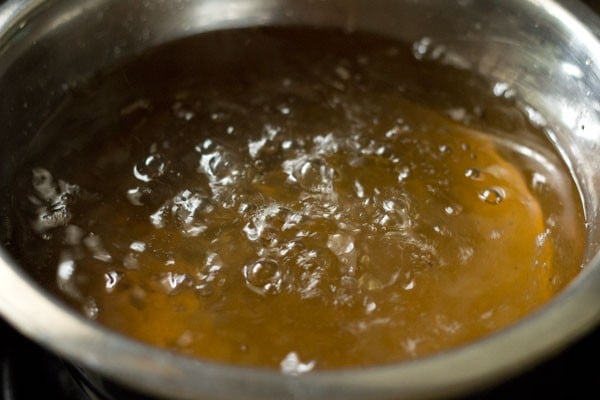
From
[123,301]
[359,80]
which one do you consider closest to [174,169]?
[123,301]

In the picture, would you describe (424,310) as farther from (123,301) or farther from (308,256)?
(123,301)

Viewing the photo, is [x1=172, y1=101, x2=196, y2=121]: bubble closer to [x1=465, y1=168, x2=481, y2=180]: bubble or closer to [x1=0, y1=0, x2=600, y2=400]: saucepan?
[x1=0, y1=0, x2=600, y2=400]: saucepan

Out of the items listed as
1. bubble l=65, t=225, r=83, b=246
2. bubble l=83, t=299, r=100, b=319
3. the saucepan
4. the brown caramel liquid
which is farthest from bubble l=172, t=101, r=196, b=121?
bubble l=83, t=299, r=100, b=319

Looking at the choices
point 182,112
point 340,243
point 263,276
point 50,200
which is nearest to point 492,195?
point 340,243

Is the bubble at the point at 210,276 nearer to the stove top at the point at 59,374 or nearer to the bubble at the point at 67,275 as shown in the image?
the bubble at the point at 67,275

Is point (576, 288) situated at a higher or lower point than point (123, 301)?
higher

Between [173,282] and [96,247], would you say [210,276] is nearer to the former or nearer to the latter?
[173,282]

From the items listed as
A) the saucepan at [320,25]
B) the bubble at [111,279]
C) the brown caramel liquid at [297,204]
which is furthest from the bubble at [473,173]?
the bubble at [111,279]
